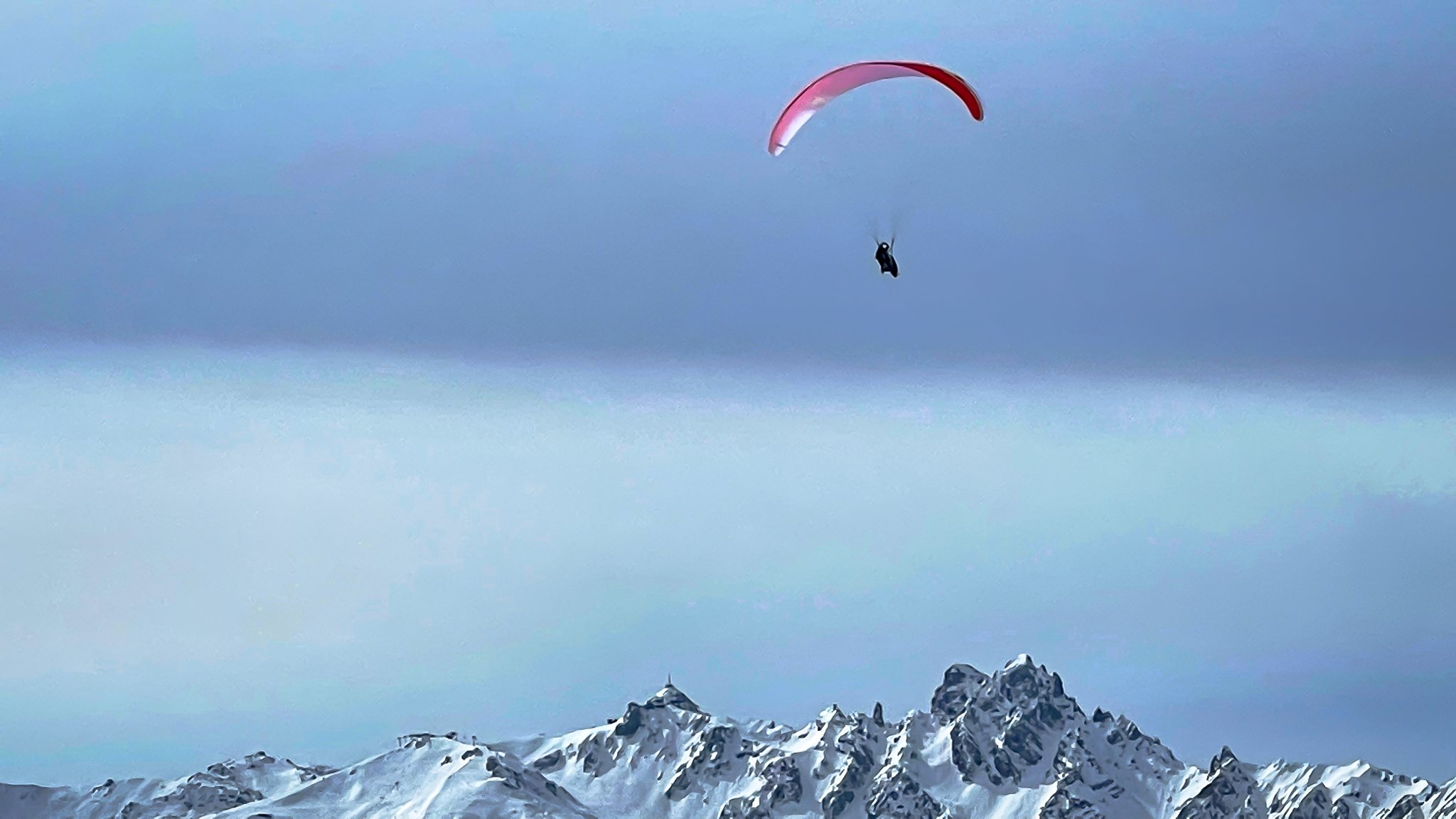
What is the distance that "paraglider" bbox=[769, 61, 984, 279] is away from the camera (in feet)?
271

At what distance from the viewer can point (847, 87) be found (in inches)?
3450

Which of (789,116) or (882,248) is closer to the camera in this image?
(882,248)

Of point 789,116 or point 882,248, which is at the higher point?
point 789,116

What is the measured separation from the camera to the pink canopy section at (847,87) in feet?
273

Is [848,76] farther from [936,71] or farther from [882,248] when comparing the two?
[882,248]

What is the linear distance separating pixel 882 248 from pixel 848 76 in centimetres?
1100

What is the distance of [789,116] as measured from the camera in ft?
292

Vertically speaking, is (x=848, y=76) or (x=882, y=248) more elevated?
(x=848, y=76)

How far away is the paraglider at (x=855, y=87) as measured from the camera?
271ft

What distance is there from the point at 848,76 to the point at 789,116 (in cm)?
373

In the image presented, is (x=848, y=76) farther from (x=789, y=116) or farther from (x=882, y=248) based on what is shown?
(x=882, y=248)

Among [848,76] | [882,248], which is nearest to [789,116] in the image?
[848,76]

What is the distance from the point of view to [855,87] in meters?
85.8

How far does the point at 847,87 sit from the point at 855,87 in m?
1.86
